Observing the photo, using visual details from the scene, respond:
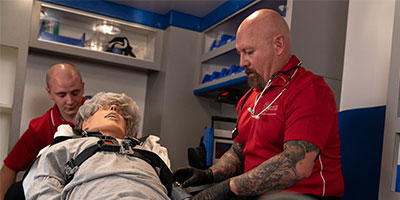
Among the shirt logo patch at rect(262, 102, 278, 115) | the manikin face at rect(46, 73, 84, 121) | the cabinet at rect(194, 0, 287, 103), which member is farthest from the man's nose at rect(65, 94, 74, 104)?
the shirt logo patch at rect(262, 102, 278, 115)

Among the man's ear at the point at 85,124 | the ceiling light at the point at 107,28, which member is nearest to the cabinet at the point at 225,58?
the ceiling light at the point at 107,28

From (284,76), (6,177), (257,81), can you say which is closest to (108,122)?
(257,81)

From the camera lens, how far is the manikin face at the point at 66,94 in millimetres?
2729

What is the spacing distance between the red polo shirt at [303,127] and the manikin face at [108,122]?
2.03ft

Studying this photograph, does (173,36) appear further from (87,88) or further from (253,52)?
(253,52)

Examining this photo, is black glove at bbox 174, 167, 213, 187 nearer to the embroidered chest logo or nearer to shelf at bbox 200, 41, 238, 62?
the embroidered chest logo

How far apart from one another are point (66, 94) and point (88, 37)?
102cm

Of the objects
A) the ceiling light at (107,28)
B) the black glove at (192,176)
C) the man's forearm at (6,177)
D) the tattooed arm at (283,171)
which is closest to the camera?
the tattooed arm at (283,171)

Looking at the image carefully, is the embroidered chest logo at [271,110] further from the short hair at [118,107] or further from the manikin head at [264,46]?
the short hair at [118,107]

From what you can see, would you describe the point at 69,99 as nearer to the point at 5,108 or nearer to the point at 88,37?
the point at 5,108

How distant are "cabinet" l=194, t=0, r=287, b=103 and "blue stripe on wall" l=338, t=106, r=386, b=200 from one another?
1119mm

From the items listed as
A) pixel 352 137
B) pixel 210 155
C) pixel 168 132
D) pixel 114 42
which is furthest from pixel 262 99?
pixel 114 42

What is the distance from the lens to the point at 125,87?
3791mm

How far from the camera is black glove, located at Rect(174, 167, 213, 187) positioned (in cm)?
162
